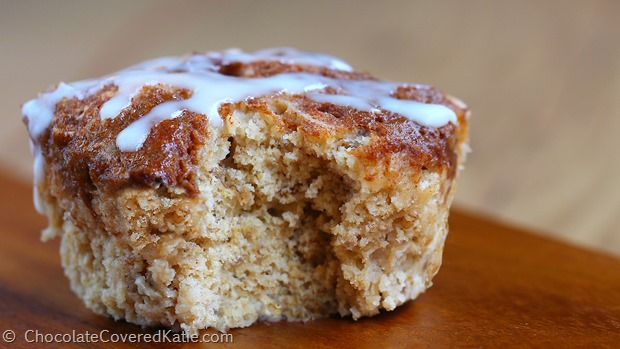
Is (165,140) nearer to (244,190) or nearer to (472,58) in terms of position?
(244,190)

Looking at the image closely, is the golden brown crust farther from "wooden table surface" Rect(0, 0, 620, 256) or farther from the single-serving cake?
"wooden table surface" Rect(0, 0, 620, 256)

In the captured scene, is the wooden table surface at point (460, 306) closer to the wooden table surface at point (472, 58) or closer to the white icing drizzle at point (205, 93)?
the white icing drizzle at point (205, 93)

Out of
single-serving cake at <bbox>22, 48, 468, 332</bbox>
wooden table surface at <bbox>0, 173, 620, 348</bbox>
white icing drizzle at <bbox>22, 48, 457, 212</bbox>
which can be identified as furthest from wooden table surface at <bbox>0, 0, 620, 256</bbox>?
single-serving cake at <bbox>22, 48, 468, 332</bbox>

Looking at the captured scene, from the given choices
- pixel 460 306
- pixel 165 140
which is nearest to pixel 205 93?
pixel 165 140

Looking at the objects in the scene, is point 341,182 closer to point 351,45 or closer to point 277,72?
point 277,72

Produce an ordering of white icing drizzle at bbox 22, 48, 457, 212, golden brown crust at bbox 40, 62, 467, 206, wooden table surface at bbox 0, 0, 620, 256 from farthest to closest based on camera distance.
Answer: wooden table surface at bbox 0, 0, 620, 256 < white icing drizzle at bbox 22, 48, 457, 212 < golden brown crust at bbox 40, 62, 467, 206

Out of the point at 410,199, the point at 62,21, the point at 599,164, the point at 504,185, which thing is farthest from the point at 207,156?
the point at 62,21
